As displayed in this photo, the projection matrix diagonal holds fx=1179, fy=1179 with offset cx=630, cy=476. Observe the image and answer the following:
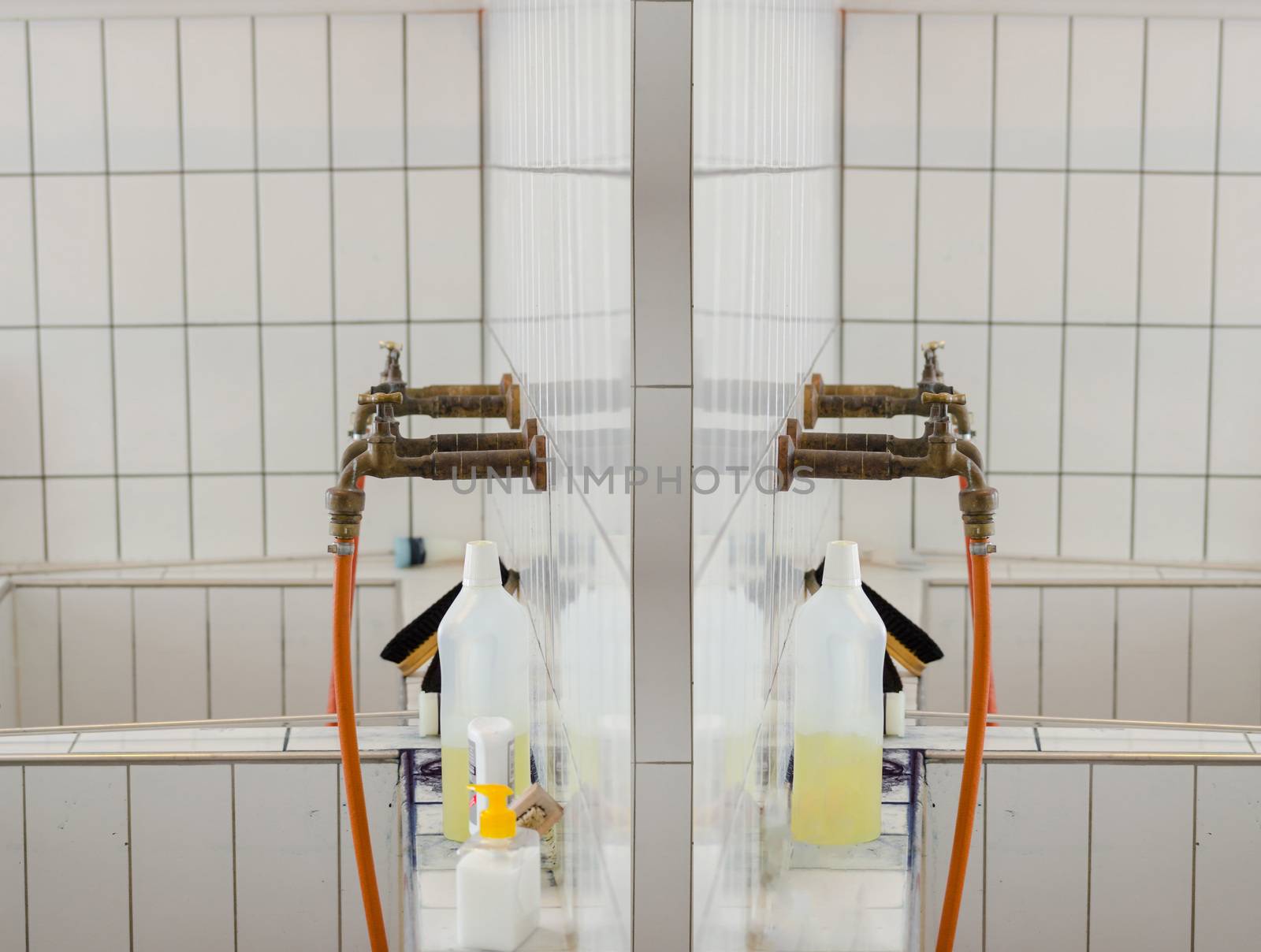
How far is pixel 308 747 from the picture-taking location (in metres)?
0.87

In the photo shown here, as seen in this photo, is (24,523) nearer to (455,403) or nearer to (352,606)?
(455,403)

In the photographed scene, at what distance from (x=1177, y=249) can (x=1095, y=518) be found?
46cm

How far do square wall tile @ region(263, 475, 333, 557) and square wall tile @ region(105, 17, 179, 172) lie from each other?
1.81 feet

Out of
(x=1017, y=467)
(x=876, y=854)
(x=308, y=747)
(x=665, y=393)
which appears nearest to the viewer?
(x=665, y=393)

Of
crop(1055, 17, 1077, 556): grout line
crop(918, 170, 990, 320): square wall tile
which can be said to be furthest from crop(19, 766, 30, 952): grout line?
crop(1055, 17, 1077, 556): grout line

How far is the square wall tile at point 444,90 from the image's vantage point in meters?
1.90

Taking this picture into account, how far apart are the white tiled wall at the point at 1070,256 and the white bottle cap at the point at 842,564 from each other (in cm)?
118

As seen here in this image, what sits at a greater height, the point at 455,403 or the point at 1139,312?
the point at 1139,312

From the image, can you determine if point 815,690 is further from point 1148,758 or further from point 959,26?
point 959,26

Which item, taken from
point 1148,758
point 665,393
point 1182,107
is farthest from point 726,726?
point 1182,107

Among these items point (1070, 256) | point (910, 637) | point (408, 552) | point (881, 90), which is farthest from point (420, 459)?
point (1070, 256)

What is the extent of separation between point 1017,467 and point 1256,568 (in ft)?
Result: 1.43

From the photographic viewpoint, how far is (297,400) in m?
1.99

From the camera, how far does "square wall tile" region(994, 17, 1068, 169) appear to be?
1.88m
